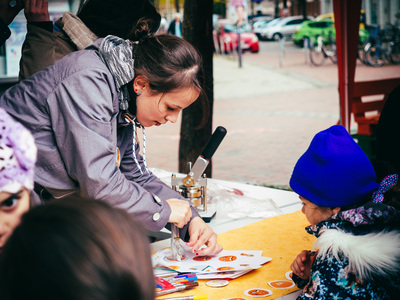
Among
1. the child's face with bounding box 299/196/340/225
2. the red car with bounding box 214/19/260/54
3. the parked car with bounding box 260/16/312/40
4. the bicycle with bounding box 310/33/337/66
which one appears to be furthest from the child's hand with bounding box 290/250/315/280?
the parked car with bounding box 260/16/312/40

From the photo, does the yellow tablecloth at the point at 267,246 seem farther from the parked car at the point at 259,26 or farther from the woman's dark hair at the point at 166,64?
the parked car at the point at 259,26

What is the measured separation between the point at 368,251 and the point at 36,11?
1735 millimetres

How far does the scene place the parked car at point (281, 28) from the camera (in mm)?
27781

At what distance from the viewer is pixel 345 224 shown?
1309mm

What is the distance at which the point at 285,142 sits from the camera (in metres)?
7.17

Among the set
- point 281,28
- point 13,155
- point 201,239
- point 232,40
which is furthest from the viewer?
point 281,28

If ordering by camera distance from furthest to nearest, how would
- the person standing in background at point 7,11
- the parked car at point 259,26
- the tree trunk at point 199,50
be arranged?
1. the parked car at point 259,26
2. the tree trunk at point 199,50
3. the person standing in background at point 7,11

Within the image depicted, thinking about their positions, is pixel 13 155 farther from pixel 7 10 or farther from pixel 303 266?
pixel 7 10

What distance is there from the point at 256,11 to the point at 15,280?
164ft

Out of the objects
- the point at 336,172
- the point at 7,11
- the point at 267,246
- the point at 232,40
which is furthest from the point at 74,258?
the point at 232,40

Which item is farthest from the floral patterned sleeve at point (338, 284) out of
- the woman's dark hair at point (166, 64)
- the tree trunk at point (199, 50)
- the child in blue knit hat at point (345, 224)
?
the tree trunk at point (199, 50)

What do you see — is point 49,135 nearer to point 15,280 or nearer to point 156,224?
point 156,224

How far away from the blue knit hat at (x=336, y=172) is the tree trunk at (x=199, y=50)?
2299mm

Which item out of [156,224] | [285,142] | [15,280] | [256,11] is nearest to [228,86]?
[285,142]
